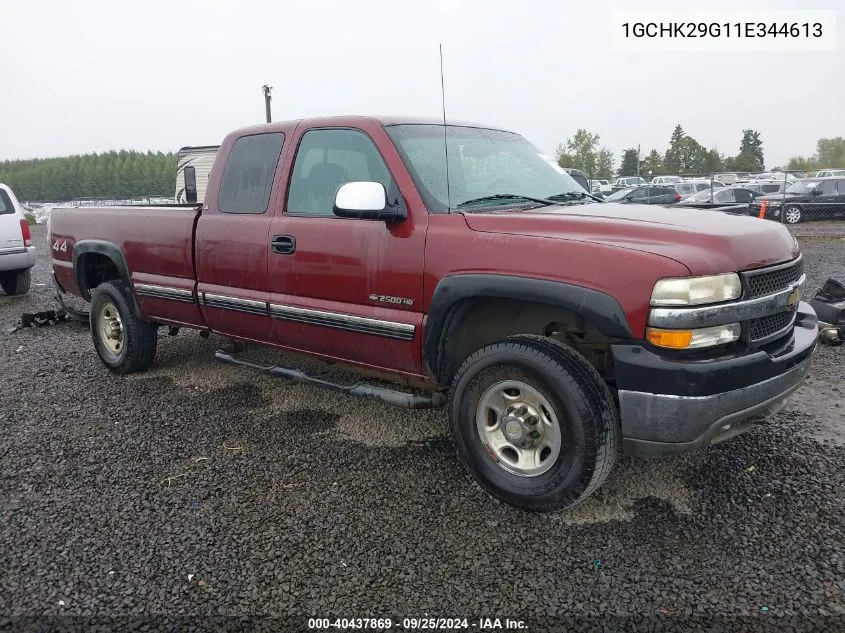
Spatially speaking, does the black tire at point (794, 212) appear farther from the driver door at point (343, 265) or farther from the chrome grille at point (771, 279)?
the driver door at point (343, 265)

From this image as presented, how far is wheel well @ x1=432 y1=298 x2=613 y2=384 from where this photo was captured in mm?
3102

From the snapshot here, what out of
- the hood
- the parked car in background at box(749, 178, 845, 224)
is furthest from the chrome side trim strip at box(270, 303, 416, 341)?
the parked car in background at box(749, 178, 845, 224)

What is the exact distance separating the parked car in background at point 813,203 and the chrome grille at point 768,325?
61.1 feet

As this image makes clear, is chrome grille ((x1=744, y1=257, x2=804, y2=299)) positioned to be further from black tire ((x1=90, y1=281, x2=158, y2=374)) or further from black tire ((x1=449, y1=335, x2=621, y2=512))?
black tire ((x1=90, y1=281, x2=158, y2=374))

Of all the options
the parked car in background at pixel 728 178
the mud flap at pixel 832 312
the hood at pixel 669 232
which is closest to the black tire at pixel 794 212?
the parked car in background at pixel 728 178

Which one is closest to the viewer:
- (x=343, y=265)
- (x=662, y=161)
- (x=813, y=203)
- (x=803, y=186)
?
(x=343, y=265)

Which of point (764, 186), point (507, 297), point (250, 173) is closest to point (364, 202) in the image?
point (507, 297)

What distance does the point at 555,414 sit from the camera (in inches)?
114

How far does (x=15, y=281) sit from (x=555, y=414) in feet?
32.5

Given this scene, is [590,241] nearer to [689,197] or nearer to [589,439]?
[589,439]

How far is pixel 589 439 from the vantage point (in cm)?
279

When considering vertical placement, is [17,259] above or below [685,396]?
above

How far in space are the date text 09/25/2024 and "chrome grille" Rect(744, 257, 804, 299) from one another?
1706mm

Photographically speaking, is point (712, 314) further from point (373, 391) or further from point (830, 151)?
point (830, 151)
